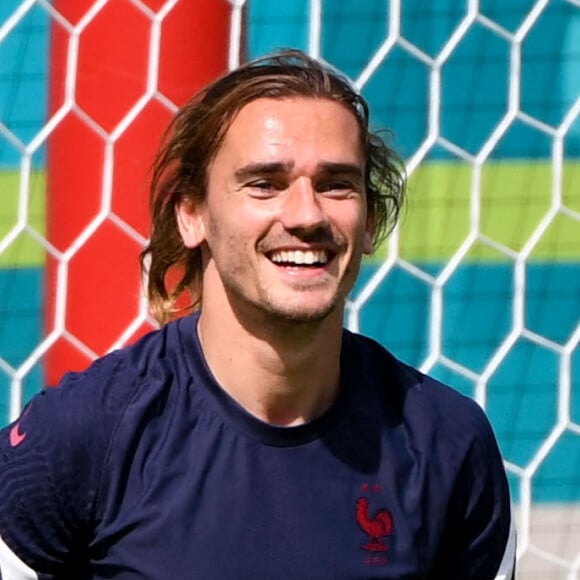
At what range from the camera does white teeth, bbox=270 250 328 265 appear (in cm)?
81

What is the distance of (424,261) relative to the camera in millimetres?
2236

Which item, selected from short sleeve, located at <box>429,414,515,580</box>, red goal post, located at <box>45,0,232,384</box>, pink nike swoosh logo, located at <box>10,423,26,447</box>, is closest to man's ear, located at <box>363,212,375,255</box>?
short sleeve, located at <box>429,414,515,580</box>

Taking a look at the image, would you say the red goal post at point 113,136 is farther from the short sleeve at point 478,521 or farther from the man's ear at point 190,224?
the short sleeve at point 478,521

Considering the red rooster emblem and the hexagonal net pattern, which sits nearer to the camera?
the red rooster emblem

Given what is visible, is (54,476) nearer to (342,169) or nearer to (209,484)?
(209,484)

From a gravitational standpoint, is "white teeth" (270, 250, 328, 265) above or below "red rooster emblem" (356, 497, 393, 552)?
above

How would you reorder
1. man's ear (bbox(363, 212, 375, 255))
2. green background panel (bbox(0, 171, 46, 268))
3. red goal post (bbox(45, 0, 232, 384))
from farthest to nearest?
green background panel (bbox(0, 171, 46, 268))
red goal post (bbox(45, 0, 232, 384))
man's ear (bbox(363, 212, 375, 255))

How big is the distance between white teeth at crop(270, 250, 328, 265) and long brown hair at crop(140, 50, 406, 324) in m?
0.10

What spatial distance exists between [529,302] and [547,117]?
0.30m

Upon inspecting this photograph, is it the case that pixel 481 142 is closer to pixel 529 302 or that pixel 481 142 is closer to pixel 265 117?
pixel 529 302

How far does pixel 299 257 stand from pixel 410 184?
1024 mm

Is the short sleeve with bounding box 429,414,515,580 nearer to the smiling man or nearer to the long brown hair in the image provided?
the smiling man

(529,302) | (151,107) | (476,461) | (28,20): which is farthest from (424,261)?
(476,461)

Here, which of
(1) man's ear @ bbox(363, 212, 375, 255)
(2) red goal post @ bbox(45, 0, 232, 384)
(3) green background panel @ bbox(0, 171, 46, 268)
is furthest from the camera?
(3) green background panel @ bbox(0, 171, 46, 268)
